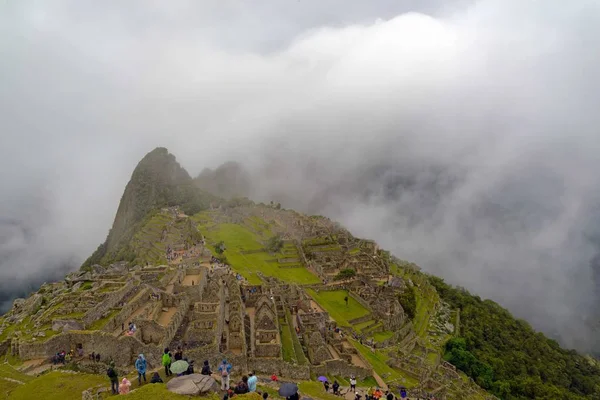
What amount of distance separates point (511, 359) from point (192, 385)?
6525 cm

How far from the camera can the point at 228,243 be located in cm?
7594

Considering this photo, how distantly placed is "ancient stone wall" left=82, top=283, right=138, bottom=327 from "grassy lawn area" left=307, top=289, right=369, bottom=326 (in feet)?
79.1

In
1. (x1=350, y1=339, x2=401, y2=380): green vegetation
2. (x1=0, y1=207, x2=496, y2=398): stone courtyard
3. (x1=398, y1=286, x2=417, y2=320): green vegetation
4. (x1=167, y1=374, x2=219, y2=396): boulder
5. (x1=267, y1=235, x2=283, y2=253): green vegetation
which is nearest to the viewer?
(x1=167, y1=374, x2=219, y2=396): boulder

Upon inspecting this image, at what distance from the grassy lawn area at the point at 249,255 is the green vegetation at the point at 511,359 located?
24712 mm

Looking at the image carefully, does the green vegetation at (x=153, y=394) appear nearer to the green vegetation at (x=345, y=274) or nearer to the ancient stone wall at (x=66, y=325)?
the ancient stone wall at (x=66, y=325)

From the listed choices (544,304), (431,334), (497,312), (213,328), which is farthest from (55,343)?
(544,304)

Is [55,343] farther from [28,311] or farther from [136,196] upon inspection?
[136,196]

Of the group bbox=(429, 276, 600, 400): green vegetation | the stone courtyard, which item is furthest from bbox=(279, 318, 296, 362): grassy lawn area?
bbox=(429, 276, 600, 400): green vegetation

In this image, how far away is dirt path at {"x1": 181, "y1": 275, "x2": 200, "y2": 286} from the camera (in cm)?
3888

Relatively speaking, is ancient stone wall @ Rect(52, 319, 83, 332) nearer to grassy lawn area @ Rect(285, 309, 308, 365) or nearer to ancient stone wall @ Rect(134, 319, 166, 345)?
ancient stone wall @ Rect(134, 319, 166, 345)

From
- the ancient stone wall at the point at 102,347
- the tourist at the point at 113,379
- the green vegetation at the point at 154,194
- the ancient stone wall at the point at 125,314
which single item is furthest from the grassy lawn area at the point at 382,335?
the green vegetation at the point at 154,194

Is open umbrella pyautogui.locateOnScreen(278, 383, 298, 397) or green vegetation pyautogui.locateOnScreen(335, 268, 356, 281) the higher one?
green vegetation pyautogui.locateOnScreen(335, 268, 356, 281)

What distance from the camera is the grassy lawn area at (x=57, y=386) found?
65.1 feet

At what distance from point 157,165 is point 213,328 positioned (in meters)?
127
